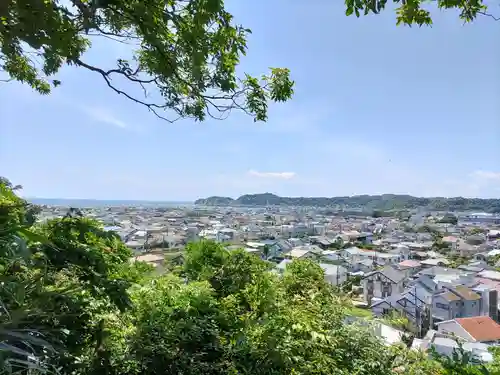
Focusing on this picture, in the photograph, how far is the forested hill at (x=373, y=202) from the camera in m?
64.6

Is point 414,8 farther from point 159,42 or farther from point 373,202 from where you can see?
point 373,202

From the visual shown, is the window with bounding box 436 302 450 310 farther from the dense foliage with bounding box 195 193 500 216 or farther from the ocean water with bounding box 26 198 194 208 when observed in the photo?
the dense foliage with bounding box 195 193 500 216

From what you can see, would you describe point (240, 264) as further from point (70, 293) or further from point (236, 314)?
point (70, 293)

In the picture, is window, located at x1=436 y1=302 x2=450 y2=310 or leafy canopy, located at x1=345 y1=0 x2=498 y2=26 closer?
leafy canopy, located at x1=345 y1=0 x2=498 y2=26

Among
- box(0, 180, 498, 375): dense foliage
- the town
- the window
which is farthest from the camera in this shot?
the window

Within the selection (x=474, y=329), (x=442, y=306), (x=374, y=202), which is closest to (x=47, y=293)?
(x=474, y=329)

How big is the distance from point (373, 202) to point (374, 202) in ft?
2.05

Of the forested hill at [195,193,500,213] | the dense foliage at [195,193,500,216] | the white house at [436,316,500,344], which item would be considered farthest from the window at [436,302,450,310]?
the forested hill at [195,193,500,213]

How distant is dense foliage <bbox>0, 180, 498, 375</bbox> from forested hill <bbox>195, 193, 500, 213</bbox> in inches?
2667

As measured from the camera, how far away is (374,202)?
72.9m

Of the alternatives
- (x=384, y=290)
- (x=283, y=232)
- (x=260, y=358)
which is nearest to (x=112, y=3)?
(x=260, y=358)

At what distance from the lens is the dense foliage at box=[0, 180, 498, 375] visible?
118cm

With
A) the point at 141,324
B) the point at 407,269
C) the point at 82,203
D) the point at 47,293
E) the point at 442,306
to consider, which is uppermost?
the point at 47,293

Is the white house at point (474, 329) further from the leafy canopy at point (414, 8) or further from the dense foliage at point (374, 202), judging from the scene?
the dense foliage at point (374, 202)
